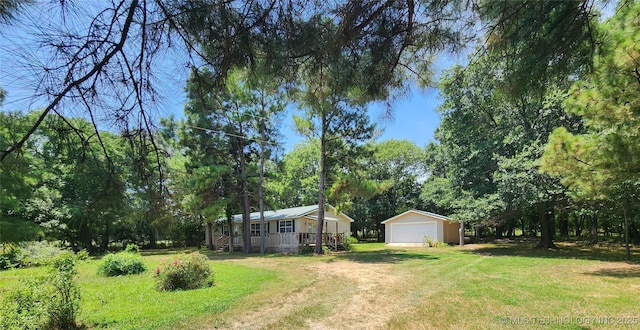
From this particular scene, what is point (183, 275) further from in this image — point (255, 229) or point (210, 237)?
point (210, 237)

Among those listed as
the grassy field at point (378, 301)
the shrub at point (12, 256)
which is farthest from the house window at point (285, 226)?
the shrub at point (12, 256)

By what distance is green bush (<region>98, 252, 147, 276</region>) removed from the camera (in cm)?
1042

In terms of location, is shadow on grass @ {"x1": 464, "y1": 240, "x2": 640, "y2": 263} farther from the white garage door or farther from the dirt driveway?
the dirt driveway

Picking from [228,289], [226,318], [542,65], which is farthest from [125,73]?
[228,289]

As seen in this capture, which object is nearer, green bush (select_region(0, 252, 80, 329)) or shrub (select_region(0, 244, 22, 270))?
shrub (select_region(0, 244, 22, 270))

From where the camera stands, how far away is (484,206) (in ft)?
52.8

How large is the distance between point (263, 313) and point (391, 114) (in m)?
3.84

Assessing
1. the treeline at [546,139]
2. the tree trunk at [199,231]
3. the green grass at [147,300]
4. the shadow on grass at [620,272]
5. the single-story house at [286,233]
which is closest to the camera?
the treeline at [546,139]

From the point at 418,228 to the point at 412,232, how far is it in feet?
1.86

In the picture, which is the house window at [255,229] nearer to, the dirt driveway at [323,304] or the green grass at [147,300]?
the green grass at [147,300]

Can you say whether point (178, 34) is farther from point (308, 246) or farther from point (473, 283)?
point (308, 246)

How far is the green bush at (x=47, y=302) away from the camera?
4414 millimetres

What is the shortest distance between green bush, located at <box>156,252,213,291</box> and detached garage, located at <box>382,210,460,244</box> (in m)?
19.4

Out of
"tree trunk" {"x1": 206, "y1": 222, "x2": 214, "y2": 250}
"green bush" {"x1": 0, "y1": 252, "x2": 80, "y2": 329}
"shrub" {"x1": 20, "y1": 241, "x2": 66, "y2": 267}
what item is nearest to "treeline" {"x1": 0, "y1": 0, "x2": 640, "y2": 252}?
"shrub" {"x1": 20, "y1": 241, "x2": 66, "y2": 267}
